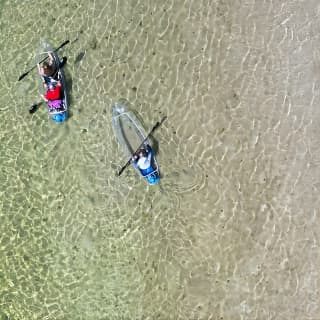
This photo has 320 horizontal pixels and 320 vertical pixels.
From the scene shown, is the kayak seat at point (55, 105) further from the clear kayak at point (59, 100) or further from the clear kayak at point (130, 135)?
the clear kayak at point (130, 135)

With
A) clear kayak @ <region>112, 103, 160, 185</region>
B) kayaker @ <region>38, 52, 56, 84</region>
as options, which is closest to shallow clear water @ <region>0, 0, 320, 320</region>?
clear kayak @ <region>112, 103, 160, 185</region>

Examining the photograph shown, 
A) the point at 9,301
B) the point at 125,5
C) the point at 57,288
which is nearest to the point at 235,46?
the point at 125,5

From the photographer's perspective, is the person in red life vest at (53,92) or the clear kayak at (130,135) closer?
the clear kayak at (130,135)

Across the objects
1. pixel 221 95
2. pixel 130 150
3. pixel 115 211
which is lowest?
pixel 115 211

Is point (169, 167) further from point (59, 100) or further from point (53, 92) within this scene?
point (53, 92)

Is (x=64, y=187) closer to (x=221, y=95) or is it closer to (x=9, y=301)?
(x=9, y=301)

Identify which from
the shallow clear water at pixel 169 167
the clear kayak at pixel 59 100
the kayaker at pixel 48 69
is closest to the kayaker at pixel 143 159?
the shallow clear water at pixel 169 167

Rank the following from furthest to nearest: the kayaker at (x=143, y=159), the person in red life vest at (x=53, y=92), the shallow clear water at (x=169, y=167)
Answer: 1. the person in red life vest at (x=53, y=92)
2. the kayaker at (x=143, y=159)
3. the shallow clear water at (x=169, y=167)
